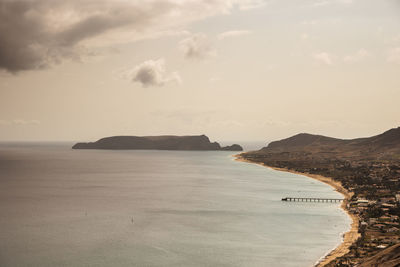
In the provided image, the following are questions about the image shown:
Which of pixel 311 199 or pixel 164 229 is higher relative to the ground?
pixel 311 199

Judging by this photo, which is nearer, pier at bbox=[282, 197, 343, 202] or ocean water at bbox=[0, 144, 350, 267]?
ocean water at bbox=[0, 144, 350, 267]

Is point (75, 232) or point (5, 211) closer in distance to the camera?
point (75, 232)

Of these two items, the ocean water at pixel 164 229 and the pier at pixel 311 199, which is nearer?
the ocean water at pixel 164 229

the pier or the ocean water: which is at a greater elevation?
the pier

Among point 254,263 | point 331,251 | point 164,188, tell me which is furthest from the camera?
point 164,188

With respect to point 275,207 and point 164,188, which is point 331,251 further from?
point 164,188

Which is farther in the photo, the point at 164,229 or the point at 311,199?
the point at 311,199

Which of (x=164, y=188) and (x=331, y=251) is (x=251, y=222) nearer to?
(x=331, y=251)

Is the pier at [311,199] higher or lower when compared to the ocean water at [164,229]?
higher

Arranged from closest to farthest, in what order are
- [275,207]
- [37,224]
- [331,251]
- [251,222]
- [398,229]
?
1. [331,251]
2. [398,229]
3. [37,224]
4. [251,222]
5. [275,207]

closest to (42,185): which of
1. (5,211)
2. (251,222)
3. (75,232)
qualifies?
(5,211)
